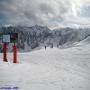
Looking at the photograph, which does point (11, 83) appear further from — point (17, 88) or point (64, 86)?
point (64, 86)

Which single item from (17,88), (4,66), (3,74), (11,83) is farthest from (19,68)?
(17,88)

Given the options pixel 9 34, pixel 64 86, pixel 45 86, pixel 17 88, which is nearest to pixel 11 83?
pixel 17 88

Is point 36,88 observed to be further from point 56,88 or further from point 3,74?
point 3,74

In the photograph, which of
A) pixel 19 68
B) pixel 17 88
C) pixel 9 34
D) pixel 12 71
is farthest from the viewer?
pixel 9 34

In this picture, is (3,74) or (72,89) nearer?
(72,89)

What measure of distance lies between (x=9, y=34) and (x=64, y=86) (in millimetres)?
9027

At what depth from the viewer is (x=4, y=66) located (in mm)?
13375

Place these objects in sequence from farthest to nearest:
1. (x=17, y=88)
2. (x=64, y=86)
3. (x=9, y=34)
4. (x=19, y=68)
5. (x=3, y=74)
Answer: (x=9, y=34) < (x=19, y=68) < (x=3, y=74) < (x=64, y=86) < (x=17, y=88)

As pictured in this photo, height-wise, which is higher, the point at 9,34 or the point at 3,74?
the point at 9,34

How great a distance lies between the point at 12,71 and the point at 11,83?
2.82 m

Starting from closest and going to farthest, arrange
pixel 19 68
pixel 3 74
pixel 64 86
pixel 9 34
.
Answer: pixel 64 86 < pixel 3 74 < pixel 19 68 < pixel 9 34

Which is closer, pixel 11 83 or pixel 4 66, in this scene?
pixel 11 83

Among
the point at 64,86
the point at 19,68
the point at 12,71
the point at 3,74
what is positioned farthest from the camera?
the point at 19,68

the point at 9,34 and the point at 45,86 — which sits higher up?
the point at 9,34
